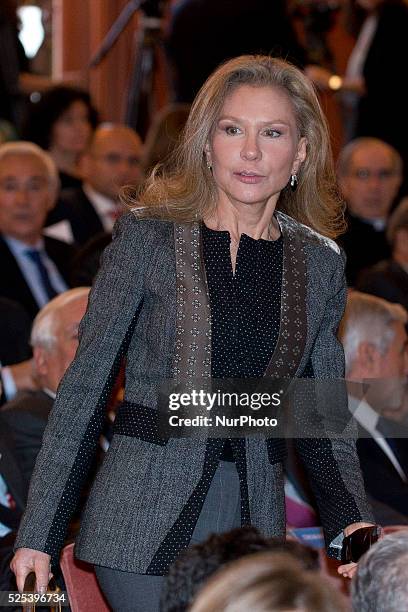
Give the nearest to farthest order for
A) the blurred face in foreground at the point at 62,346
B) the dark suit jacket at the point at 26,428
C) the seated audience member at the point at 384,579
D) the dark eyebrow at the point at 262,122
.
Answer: the seated audience member at the point at 384,579 < the dark eyebrow at the point at 262,122 < the dark suit jacket at the point at 26,428 < the blurred face in foreground at the point at 62,346

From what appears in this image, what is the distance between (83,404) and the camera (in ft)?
7.72

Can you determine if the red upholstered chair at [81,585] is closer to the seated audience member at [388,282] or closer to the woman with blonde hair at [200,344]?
the woman with blonde hair at [200,344]

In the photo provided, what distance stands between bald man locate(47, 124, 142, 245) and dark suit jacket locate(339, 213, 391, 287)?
1.14m

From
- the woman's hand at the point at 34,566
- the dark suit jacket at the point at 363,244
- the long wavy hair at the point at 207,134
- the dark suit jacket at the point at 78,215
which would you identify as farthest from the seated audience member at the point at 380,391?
the dark suit jacket at the point at 78,215

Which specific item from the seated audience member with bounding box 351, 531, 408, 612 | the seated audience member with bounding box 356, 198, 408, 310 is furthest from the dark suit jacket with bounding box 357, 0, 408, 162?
the seated audience member with bounding box 351, 531, 408, 612

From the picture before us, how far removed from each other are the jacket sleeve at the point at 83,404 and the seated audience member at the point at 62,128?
487 cm

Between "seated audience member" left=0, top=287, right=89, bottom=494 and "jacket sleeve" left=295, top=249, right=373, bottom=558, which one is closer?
"jacket sleeve" left=295, top=249, right=373, bottom=558

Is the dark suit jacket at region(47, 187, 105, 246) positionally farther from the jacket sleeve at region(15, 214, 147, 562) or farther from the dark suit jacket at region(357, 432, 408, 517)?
the jacket sleeve at region(15, 214, 147, 562)

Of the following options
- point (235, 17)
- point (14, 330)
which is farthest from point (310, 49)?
point (14, 330)

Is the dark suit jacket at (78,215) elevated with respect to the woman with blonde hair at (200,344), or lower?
lower

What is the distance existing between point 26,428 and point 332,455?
58.6 inches

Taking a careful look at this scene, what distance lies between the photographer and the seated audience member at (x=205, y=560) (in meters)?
1.86

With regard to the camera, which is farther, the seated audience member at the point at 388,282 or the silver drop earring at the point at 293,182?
Result: the seated audience member at the point at 388,282

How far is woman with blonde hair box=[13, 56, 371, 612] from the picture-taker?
233cm
